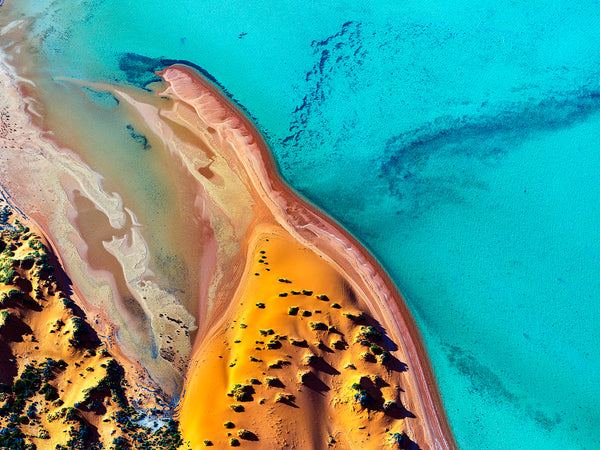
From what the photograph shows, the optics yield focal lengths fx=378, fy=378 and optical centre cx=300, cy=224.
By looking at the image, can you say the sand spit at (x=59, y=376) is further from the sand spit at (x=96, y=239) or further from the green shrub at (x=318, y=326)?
the green shrub at (x=318, y=326)

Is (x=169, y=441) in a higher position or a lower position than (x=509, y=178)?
lower

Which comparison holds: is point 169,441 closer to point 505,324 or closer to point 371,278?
point 371,278

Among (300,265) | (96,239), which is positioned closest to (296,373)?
(300,265)

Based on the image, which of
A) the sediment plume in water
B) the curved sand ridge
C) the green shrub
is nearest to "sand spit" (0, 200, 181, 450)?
the sediment plume in water

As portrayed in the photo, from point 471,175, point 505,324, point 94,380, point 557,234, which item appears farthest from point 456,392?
point 94,380

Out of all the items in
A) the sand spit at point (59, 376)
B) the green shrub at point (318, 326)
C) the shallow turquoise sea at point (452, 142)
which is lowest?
the sand spit at point (59, 376)

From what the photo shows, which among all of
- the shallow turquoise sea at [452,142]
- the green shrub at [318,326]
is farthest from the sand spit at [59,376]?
the shallow turquoise sea at [452,142]

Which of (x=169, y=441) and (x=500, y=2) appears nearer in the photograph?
(x=169, y=441)

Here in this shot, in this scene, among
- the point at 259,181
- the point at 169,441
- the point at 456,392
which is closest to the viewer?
the point at 169,441
